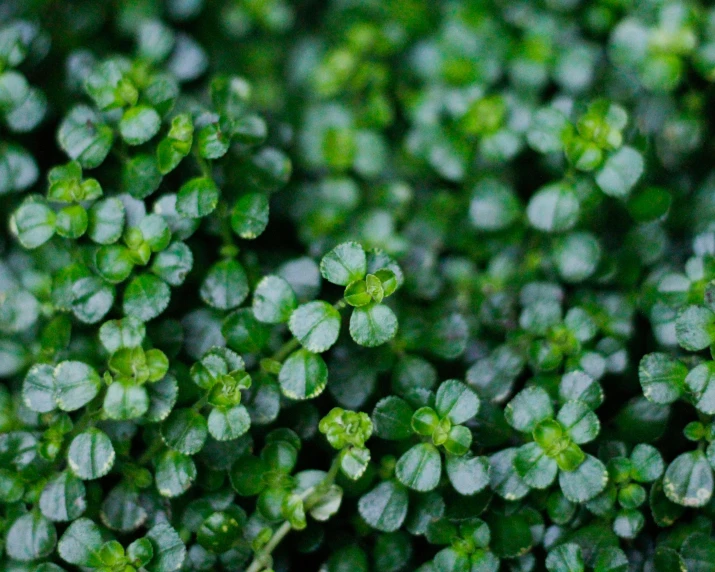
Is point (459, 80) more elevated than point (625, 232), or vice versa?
point (459, 80)

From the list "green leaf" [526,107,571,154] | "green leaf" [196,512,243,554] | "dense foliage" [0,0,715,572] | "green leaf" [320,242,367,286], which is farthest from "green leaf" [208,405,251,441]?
"green leaf" [526,107,571,154]

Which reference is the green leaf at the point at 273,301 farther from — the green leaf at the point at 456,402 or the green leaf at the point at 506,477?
the green leaf at the point at 506,477

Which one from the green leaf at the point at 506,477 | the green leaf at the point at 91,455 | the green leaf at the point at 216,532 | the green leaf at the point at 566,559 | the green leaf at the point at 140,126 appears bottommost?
the green leaf at the point at 216,532

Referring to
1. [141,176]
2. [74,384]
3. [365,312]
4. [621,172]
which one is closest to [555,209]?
[621,172]

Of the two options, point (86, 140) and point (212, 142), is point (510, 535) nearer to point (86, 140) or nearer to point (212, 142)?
point (212, 142)

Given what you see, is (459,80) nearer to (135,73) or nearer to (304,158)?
(304,158)

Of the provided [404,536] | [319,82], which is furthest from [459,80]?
[404,536]

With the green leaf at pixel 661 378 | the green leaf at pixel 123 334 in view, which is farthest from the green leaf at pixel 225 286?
the green leaf at pixel 661 378
